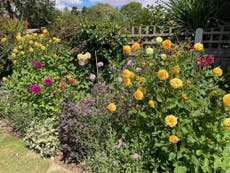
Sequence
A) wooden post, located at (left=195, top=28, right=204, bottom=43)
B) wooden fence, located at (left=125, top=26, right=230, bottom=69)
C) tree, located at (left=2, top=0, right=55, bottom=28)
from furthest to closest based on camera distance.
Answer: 1. tree, located at (left=2, top=0, right=55, bottom=28)
2. wooden fence, located at (left=125, top=26, right=230, bottom=69)
3. wooden post, located at (left=195, top=28, right=204, bottom=43)

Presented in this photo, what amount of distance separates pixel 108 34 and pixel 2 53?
293cm

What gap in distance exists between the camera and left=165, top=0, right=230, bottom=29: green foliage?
5609mm

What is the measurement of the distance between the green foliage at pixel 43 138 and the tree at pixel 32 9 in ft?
79.1

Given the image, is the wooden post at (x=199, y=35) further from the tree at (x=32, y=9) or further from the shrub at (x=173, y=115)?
the tree at (x=32, y=9)

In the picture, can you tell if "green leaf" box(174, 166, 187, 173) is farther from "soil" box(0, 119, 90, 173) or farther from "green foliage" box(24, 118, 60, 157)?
"green foliage" box(24, 118, 60, 157)

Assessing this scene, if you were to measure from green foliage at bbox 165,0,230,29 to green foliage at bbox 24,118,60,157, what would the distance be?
13.0 ft

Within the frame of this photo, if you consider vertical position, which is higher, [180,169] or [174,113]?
[174,113]

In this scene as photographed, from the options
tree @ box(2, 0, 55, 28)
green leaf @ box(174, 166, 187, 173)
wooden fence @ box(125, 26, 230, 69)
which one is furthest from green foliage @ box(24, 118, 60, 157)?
tree @ box(2, 0, 55, 28)

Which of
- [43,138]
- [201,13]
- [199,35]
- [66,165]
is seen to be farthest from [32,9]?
[66,165]

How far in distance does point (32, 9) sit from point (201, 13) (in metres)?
23.8

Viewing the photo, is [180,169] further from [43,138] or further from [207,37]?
[207,37]

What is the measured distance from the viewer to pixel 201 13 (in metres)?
5.65

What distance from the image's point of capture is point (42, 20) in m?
27.2

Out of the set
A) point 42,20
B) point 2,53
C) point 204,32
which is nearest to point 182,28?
point 204,32
